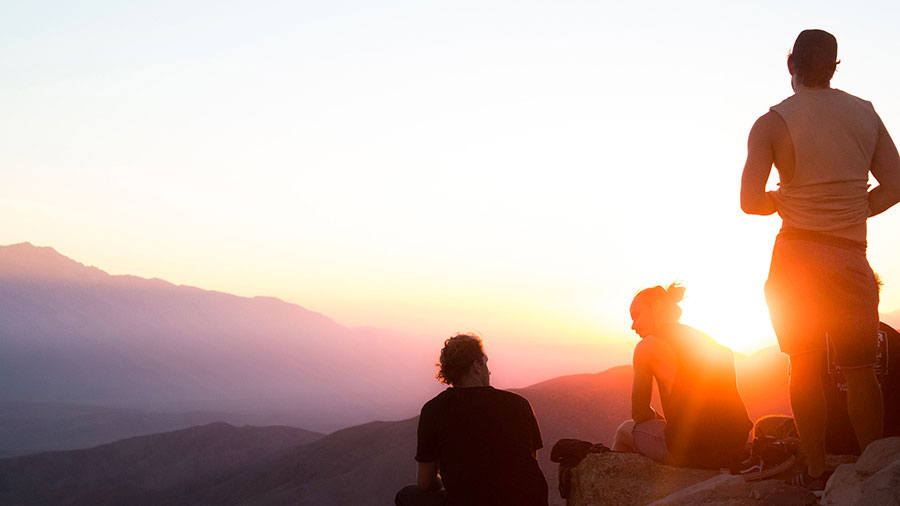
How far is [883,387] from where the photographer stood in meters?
4.87

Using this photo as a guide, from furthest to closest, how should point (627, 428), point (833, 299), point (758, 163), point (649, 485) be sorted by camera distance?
point (627, 428) < point (649, 485) < point (758, 163) < point (833, 299)

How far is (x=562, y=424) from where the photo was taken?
2992 cm

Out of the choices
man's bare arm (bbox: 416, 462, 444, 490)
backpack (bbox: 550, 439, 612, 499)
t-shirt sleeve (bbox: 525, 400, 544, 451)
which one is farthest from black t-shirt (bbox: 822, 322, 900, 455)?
man's bare arm (bbox: 416, 462, 444, 490)

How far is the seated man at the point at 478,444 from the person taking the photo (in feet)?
14.2

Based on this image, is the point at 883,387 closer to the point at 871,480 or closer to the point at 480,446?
the point at 871,480

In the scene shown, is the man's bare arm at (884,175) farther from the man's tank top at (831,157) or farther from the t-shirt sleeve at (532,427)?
the t-shirt sleeve at (532,427)

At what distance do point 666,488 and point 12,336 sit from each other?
213 meters

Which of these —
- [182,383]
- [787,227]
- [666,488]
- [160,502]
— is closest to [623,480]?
[666,488]

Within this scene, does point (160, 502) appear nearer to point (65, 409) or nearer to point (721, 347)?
point (721, 347)

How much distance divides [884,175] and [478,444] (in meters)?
2.66

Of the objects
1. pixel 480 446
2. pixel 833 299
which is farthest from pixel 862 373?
pixel 480 446

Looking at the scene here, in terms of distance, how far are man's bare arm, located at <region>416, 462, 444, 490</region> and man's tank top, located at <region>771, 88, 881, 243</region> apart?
2.48 metres

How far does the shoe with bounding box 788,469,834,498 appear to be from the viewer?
14.4 feet

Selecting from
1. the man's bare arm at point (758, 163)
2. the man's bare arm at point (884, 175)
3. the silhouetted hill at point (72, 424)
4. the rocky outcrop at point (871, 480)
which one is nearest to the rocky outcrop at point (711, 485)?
the rocky outcrop at point (871, 480)
